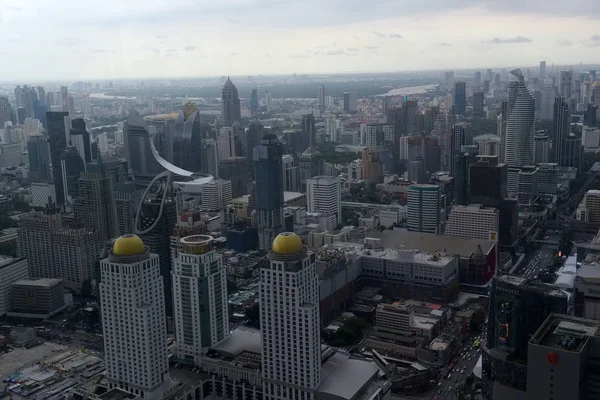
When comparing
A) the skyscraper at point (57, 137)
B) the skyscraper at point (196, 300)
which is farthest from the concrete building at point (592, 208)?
the skyscraper at point (57, 137)

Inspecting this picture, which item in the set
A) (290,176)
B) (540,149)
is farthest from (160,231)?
(540,149)

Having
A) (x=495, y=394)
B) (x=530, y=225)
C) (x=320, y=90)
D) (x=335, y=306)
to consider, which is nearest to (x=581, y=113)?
(x=320, y=90)

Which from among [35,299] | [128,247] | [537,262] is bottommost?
[537,262]

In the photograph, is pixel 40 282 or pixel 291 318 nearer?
pixel 291 318

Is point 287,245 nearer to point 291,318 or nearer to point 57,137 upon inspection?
point 291,318

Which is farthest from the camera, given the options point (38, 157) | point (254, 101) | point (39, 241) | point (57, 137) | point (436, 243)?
point (254, 101)

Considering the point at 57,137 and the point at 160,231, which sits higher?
the point at 57,137

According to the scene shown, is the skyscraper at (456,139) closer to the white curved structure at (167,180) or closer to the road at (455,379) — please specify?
the white curved structure at (167,180)

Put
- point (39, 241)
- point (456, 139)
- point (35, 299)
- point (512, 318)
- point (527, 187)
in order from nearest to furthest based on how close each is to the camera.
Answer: point (512, 318) → point (35, 299) → point (39, 241) → point (527, 187) → point (456, 139)

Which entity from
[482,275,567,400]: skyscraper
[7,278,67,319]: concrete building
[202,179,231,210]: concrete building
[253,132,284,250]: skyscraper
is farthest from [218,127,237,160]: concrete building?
[482,275,567,400]: skyscraper
